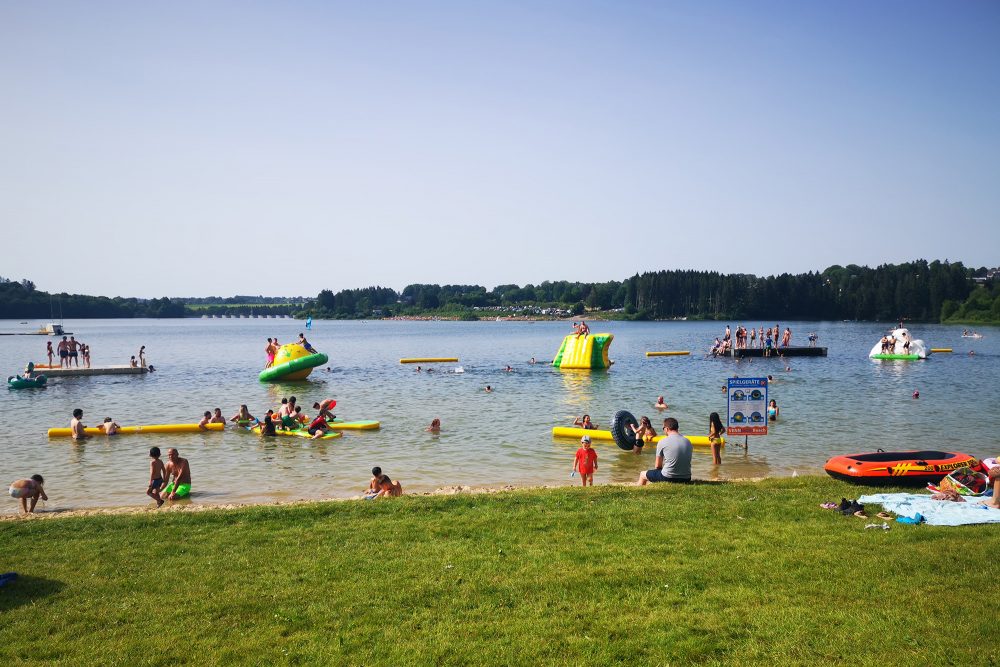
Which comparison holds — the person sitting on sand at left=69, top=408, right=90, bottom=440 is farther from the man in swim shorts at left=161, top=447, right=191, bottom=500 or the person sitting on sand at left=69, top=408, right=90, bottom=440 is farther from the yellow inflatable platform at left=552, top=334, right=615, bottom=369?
the yellow inflatable platform at left=552, top=334, right=615, bottom=369

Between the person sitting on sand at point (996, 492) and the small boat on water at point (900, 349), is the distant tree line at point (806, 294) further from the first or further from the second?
the person sitting on sand at point (996, 492)

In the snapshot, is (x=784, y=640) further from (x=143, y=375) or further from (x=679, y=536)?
(x=143, y=375)

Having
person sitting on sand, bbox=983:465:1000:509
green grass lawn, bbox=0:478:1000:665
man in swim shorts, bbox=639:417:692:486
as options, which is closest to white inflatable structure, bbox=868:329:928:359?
person sitting on sand, bbox=983:465:1000:509

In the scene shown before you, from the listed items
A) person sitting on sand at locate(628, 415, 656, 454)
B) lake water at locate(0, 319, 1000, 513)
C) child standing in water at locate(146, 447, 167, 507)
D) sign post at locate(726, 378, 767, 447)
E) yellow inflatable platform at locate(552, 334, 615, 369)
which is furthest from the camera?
yellow inflatable platform at locate(552, 334, 615, 369)

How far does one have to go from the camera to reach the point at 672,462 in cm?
1109

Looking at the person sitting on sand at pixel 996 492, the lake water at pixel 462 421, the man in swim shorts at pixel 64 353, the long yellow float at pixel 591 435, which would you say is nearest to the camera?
the person sitting on sand at pixel 996 492

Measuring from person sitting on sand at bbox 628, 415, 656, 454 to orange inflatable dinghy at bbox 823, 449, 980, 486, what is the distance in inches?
225

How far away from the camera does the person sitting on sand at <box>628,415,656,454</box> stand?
16422 millimetres

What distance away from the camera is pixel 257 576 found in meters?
6.83

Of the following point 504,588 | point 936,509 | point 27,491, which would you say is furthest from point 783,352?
point 504,588

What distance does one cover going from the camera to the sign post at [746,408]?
49.3 feet

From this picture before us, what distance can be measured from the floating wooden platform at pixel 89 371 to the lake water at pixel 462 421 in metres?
0.99

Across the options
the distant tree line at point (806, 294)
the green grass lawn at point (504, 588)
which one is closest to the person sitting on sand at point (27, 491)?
the green grass lawn at point (504, 588)

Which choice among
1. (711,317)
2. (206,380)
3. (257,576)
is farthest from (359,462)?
Result: (711,317)
